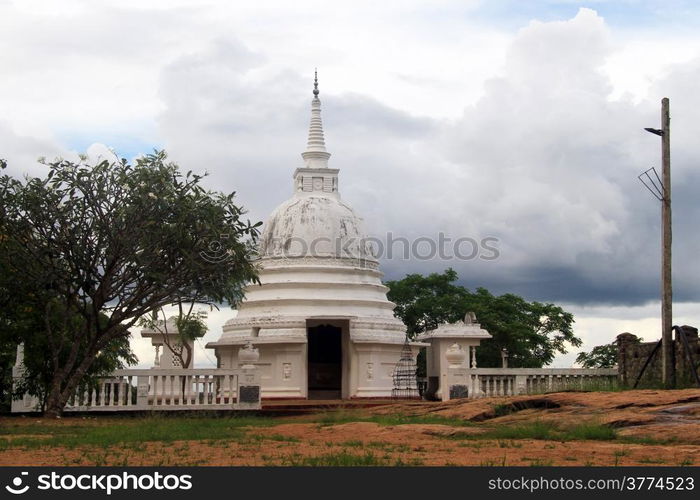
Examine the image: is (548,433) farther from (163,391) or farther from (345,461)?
(163,391)

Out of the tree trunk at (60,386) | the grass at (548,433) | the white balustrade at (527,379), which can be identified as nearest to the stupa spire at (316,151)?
the white balustrade at (527,379)

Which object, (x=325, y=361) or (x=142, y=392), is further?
(x=325, y=361)

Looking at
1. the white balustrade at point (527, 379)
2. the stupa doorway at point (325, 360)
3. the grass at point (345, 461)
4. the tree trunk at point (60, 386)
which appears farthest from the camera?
the stupa doorway at point (325, 360)

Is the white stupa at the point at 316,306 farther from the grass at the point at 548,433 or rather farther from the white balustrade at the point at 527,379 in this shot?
the grass at the point at 548,433

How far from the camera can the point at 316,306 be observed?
36.0 metres

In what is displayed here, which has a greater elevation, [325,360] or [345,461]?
[325,360]

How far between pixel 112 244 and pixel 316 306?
1322cm

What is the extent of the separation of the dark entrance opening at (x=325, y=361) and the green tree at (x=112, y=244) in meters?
12.4

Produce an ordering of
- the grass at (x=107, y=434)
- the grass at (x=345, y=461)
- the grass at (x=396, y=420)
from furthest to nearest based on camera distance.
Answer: the grass at (x=396, y=420) < the grass at (x=107, y=434) < the grass at (x=345, y=461)

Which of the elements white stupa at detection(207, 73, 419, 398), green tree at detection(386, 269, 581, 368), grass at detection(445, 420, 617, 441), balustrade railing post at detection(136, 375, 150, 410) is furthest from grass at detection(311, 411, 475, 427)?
green tree at detection(386, 269, 581, 368)

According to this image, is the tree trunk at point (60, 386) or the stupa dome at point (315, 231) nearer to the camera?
the tree trunk at point (60, 386)

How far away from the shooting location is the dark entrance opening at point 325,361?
121 feet

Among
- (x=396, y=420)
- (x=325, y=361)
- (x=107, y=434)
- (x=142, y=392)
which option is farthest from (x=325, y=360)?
(x=107, y=434)

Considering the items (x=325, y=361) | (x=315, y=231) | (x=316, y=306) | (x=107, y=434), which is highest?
(x=315, y=231)
